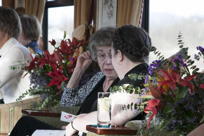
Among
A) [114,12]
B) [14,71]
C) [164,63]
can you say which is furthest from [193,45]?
[164,63]

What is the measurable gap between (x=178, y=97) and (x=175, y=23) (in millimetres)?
4904

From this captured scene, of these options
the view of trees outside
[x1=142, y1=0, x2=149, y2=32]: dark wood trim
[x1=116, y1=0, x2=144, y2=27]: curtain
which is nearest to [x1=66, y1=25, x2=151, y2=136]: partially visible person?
the view of trees outside

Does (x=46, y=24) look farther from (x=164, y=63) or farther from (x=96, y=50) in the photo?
(x=164, y=63)

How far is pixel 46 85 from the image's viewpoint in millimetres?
4203

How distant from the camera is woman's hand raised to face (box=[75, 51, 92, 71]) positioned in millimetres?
4059

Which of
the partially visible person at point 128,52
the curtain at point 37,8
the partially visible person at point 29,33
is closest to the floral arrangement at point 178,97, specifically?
the partially visible person at point 128,52

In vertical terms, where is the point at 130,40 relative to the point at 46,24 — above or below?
below

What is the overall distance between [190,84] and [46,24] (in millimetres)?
7722

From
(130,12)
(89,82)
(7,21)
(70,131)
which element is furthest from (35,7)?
(70,131)

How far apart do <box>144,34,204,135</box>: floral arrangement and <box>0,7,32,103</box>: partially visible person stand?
2403 millimetres

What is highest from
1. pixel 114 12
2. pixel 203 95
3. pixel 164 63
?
pixel 114 12

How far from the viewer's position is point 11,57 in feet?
14.5

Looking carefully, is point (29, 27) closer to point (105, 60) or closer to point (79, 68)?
point (79, 68)

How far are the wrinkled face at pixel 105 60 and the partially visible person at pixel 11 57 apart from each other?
0.89 metres
